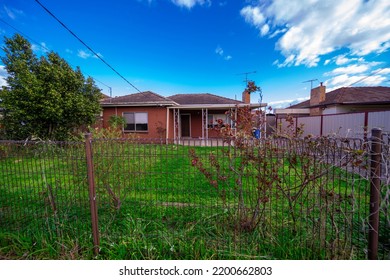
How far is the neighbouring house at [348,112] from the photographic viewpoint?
704 centimetres

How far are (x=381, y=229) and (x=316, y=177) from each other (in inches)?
45.2

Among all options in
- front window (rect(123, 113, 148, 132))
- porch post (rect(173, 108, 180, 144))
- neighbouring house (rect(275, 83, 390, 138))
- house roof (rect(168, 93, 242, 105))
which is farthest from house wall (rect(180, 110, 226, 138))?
neighbouring house (rect(275, 83, 390, 138))

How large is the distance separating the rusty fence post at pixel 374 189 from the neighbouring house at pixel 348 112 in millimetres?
1629

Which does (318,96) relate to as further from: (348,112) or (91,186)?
(91,186)

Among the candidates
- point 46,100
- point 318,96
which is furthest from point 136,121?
point 318,96

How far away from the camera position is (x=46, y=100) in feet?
23.0

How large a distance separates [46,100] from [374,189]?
9617 mm

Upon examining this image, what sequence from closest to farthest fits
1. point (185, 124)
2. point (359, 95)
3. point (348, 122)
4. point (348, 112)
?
point (348, 122)
point (348, 112)
point (185, 124)
point (359, 95)

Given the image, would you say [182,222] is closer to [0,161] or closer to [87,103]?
[0,161]

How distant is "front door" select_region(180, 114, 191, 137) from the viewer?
15.0m

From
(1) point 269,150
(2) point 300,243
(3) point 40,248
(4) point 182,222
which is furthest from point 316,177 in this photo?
(3) point 40,248

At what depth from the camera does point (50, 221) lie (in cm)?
265
